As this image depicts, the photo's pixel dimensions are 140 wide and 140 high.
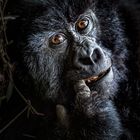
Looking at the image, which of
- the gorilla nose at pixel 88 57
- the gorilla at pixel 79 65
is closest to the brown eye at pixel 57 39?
the gorilla at pixel 79 65

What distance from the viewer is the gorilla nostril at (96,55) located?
2.57 meters

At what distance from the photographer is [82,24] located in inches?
111

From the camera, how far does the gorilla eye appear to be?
9.24 feet

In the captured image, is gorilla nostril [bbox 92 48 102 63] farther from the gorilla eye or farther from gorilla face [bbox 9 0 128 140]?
the gorilla eye

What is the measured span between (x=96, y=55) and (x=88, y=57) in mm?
70

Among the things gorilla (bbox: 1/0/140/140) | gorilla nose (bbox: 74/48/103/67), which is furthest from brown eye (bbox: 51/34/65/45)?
gorilla nose (bbox: 74/48/103/67)

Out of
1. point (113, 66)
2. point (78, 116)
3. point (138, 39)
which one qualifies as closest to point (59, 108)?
point (78, 116)

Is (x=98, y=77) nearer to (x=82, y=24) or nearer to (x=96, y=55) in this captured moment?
(x=96, y=55)

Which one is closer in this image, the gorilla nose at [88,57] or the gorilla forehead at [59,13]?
the gorilla nose at [88,57]

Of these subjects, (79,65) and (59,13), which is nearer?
(79,65)

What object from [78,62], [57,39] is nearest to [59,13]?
[57,39]

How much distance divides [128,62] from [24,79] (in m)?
0.64

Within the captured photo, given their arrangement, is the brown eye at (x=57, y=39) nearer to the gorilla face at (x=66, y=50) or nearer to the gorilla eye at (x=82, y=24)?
the gorilla face at (x=66, y=50)

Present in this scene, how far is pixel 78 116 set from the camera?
8.87 feet
